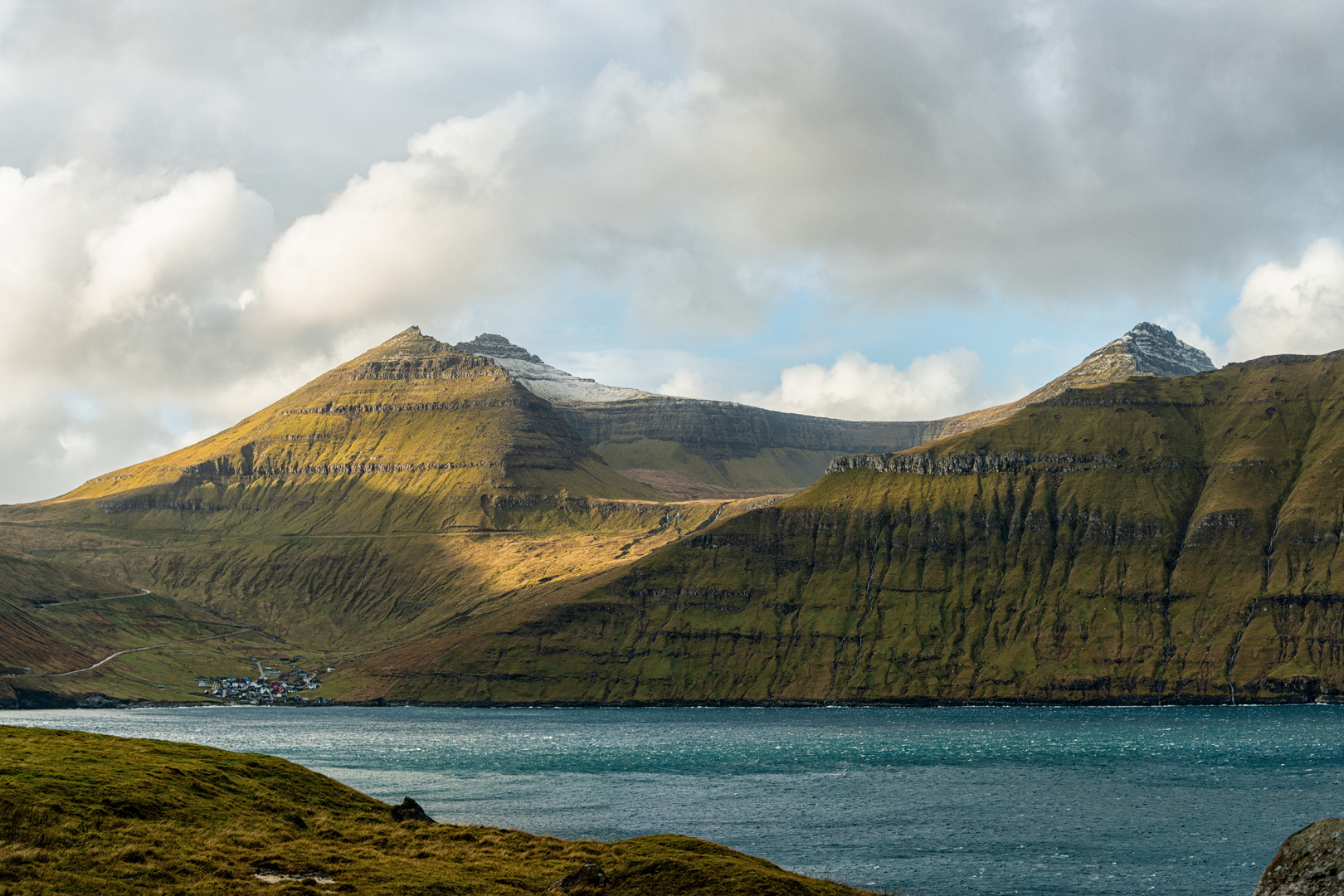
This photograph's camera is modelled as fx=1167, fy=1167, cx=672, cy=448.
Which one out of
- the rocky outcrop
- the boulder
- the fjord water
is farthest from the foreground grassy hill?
the fjord water

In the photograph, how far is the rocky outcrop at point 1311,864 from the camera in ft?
118

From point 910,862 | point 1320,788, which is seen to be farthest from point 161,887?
point 1320,788

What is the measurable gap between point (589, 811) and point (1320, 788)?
95611mm

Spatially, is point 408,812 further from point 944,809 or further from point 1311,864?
point 944,809

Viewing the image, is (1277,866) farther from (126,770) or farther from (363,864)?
(126,770)

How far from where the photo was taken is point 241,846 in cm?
6088

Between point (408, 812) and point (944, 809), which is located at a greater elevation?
point (408, 812)

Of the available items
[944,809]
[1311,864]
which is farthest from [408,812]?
[944,809]

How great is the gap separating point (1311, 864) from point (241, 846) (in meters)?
49.5

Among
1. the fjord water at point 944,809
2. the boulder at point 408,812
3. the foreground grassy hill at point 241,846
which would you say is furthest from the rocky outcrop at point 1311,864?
the fjord water at point 944,809

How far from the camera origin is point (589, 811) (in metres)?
138

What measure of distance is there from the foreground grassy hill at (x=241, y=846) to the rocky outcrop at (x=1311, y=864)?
26.0m

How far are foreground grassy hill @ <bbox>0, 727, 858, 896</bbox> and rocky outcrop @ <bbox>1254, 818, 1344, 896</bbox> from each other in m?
26.0

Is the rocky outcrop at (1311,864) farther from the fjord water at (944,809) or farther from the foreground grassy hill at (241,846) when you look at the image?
the fjord water at (944,809)
